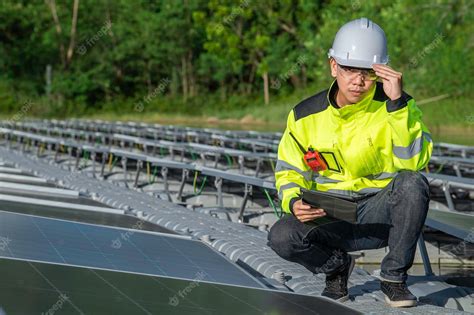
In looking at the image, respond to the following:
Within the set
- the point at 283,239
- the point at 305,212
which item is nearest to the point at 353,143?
the point at 305,212

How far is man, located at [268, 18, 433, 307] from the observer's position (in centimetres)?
491

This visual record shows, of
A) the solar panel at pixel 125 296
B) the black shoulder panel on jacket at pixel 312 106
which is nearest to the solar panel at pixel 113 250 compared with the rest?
the solar panel at pixel 125 296

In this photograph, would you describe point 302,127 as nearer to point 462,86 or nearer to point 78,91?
point 462,86

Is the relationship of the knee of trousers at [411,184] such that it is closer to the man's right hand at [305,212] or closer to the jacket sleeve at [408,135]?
the jacket sleeve at [408,135]

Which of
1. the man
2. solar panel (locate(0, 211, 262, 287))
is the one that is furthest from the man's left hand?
solar panel (locate(0, 211, 262, 287))

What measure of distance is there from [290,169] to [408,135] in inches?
28.9

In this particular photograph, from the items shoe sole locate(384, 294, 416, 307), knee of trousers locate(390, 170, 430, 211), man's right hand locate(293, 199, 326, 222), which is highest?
knee of trousers locate(390, 170, 430, 211)

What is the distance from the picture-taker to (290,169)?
5293mm

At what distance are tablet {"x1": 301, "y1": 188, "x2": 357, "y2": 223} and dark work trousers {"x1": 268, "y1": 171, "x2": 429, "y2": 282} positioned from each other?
21cm

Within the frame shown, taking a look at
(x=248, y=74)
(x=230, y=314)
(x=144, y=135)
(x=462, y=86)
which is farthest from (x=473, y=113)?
(x=230, y=314)

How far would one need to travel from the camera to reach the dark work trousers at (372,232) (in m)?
4.90

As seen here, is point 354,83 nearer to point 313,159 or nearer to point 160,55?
point 313,159

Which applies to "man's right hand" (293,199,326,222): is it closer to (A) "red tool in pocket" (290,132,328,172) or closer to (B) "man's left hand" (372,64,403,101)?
(A) "red tool in pocket" (290,132,328,172)

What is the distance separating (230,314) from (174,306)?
268 mm
